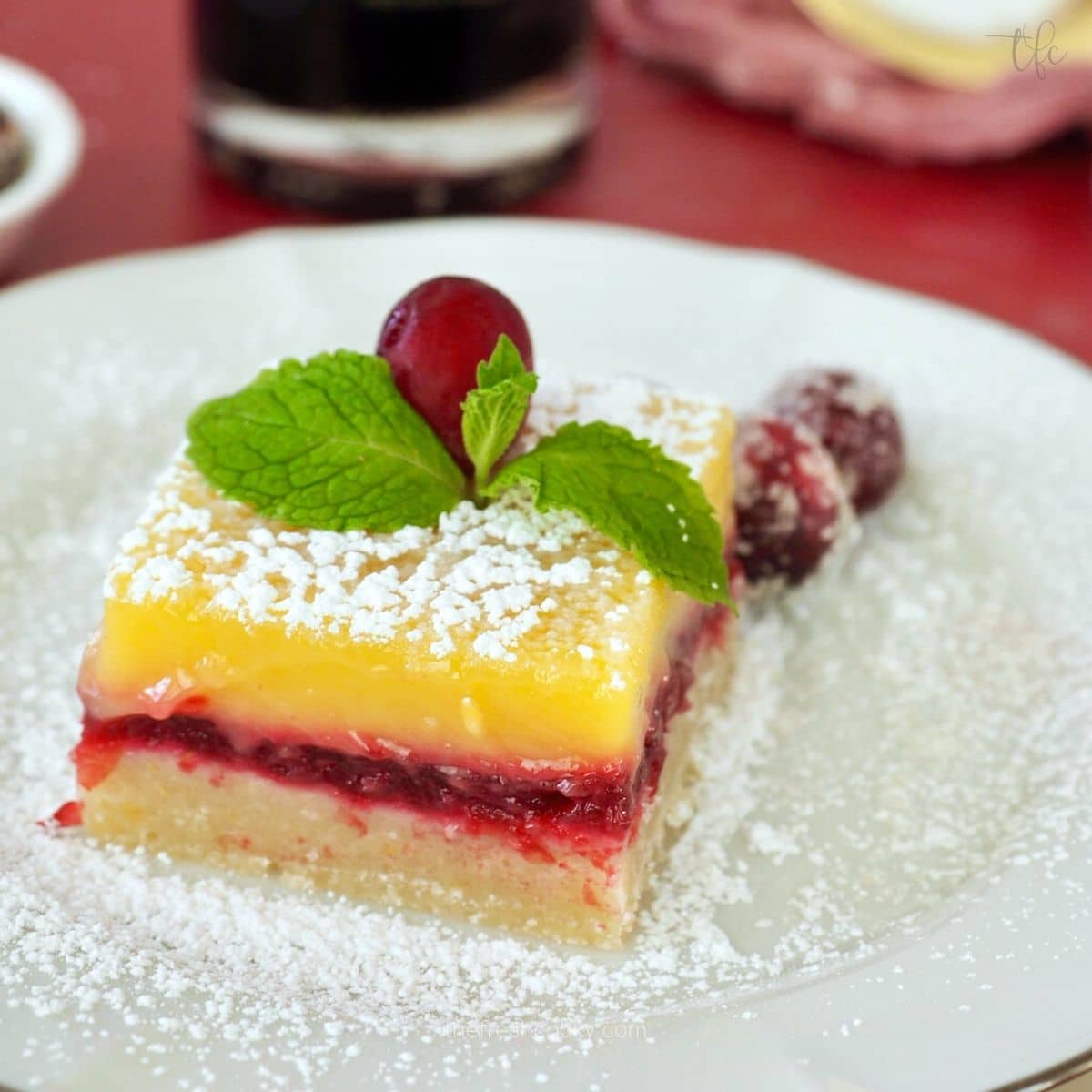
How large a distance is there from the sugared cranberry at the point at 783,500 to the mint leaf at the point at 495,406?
400 mm

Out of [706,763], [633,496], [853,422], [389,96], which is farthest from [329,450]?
[389,96]

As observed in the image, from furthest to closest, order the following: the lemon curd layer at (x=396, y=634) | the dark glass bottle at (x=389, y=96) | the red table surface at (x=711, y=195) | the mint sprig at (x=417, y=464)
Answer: the red table surface at (x=711, y=195) < the dark glass bottle at (x=389, y=96) < the mint sprig at (x=417, y=464) < the lemon curd layer at (x=396, y=634)

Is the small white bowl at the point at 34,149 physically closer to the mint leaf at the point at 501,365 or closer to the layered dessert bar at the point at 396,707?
the layered dessert bar at the point at 396,707

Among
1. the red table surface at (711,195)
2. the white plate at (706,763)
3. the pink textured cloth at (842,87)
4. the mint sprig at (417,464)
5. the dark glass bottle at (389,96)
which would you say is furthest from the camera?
the pink textured cloth at (842,87)

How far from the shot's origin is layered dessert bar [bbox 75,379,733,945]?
58.7 inches

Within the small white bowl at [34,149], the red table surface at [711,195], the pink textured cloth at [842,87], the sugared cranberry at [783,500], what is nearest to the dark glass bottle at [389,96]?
the red table surface at [711,195]

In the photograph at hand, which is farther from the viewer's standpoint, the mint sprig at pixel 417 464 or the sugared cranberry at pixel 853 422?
the sugared cranberry at pixel 853 422

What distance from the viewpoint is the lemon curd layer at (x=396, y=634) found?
1.48 metres

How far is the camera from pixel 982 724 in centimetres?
183

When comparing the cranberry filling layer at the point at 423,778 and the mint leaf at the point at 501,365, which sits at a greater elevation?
the mint leaf at the point at 501,365

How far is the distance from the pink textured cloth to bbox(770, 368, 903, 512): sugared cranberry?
3.36 ft

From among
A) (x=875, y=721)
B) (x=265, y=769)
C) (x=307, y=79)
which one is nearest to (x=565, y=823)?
(x=265, y=769)

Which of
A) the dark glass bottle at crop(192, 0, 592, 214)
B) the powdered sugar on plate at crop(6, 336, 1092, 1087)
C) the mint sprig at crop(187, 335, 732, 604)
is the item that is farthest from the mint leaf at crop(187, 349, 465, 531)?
the dark glass bottle at crop(192, 0, 592, 214)

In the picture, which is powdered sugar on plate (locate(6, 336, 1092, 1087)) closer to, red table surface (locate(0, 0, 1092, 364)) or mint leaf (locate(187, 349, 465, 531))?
mint leaf (locate(187, 349, 465, 531))
